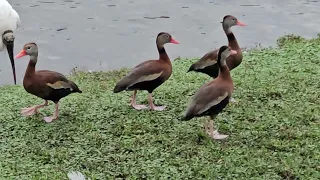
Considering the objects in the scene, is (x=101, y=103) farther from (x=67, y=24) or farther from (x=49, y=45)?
(x=67, y=24)

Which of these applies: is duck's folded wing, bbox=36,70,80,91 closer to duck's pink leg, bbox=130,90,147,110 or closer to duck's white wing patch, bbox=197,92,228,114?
duck's pink leg, bbox=130,90,147,110

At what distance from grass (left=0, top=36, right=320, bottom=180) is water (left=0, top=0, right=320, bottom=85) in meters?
2.29

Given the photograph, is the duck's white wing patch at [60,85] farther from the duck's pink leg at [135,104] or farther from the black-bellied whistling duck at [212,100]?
the black-bellied whistling duck at [212,100]

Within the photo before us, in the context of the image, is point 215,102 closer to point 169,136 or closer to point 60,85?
point 169,136

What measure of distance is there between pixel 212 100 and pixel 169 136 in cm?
55

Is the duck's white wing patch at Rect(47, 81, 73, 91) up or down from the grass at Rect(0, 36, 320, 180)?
up

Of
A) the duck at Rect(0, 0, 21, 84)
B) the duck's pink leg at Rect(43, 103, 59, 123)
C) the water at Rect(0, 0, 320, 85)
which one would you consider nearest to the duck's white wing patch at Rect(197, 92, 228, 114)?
the duck's pink leg at Rect(43, 103, 59, 123)

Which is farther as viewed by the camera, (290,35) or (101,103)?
(290,35)

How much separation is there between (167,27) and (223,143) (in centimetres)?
639

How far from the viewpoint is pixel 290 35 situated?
428 inches

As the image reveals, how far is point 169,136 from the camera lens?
5961mm

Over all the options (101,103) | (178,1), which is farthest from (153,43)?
(101,103)

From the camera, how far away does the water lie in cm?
1026

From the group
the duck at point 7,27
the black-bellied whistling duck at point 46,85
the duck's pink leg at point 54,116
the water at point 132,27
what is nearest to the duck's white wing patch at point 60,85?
A: the black-bellied whistling duck at point 46,85
